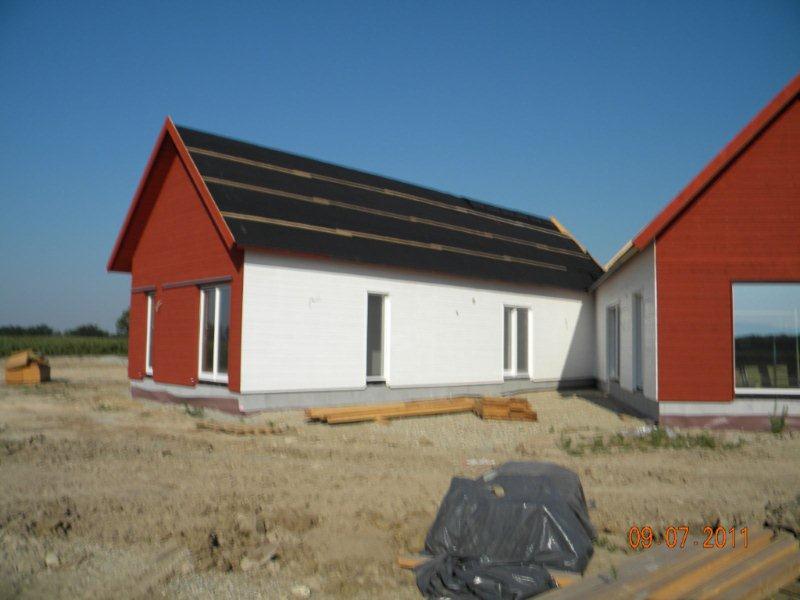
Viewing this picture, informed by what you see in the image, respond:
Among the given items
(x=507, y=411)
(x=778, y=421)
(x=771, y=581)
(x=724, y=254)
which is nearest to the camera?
(x=771, y=581)

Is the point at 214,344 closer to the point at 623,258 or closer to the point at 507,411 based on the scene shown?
the point at 507,411

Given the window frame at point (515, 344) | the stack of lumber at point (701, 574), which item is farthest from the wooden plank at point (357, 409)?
the stack of lumber at point (701, 574)

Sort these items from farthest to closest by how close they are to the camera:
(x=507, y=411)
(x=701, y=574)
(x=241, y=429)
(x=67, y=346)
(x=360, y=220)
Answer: (x=67, y=346)
(x=360, y=220)
(x=507, y=411)
(x=241, y=429)
(x=701, y=574)

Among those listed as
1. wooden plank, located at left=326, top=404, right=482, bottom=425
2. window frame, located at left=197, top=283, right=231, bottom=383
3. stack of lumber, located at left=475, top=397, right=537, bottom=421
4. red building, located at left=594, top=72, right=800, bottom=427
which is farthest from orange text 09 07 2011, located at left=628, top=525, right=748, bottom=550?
window frame, located at left=197, top=283, right=231, bottom=383

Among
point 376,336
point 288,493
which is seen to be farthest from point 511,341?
point 288,493

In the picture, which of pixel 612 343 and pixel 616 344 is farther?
pixel 612 343

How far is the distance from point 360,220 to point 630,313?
629 cm

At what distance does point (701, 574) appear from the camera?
4.48 m

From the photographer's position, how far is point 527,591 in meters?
4.18

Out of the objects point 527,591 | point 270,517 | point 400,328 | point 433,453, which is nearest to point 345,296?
point 400,328

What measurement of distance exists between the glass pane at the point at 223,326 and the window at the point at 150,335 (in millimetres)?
3657

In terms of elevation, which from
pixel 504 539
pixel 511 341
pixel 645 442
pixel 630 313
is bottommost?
pixel 645 442

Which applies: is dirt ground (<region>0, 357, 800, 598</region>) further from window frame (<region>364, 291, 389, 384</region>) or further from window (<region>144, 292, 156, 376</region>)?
window (<region>144, 292, 156, 376</region>)

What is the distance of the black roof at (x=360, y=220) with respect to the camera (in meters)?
13.1
